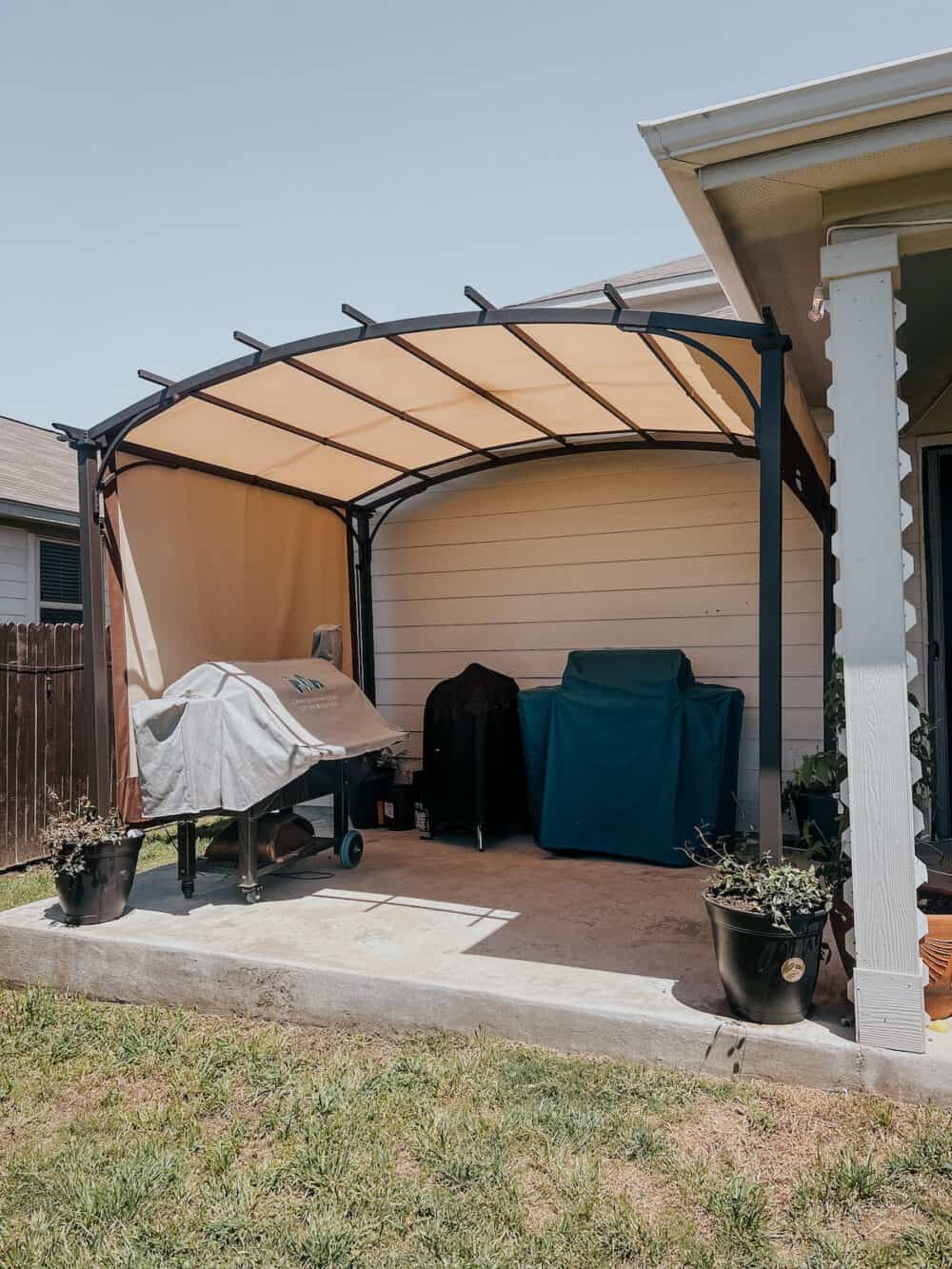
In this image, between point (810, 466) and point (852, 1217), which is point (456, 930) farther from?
point (810, 466)

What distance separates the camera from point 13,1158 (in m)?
2.42

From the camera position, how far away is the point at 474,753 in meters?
5.59

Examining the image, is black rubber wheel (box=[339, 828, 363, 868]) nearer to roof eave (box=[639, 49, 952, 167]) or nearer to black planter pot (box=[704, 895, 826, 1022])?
black planter pot (box=[704, 895, 826, 1022])

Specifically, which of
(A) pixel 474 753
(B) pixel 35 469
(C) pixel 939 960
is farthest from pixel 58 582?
(C) pixel 939 960

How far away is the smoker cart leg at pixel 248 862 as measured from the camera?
4.33 m

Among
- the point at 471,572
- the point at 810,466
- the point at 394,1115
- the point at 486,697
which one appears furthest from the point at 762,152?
the point at 471,572

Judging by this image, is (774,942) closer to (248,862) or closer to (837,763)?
(837,763)

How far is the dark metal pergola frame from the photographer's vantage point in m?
2.92

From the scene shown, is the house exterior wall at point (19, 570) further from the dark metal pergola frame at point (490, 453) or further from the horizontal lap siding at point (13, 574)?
the dark metal pergola frame at point (490, 453)

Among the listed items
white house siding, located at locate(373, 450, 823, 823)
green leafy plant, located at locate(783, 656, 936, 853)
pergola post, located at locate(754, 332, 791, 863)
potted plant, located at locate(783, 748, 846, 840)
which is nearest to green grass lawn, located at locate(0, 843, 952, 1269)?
pergola post, located at locate(754, 332, 791, 863)

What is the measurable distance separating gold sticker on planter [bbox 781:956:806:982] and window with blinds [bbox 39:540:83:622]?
7.11m

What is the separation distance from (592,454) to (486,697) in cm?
189

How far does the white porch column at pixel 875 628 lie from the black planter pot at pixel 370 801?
412 centimetres

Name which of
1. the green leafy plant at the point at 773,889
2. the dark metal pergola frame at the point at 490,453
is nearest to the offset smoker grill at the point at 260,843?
the dark metal pergola frame at the point at 490,453
